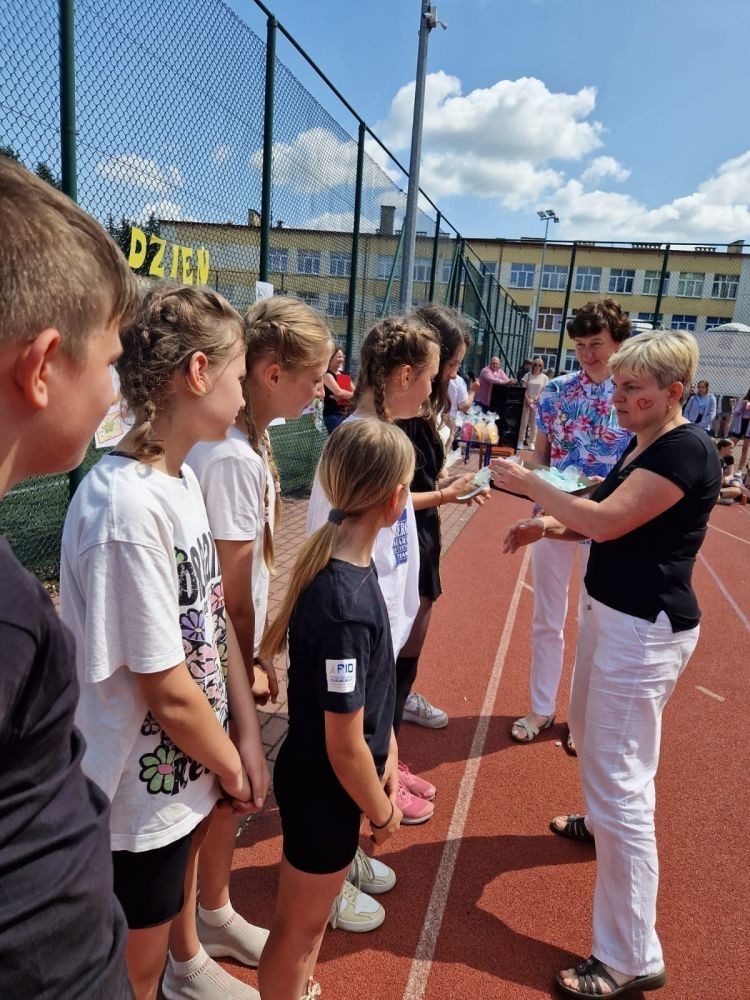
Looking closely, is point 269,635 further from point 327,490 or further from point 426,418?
point 426,418

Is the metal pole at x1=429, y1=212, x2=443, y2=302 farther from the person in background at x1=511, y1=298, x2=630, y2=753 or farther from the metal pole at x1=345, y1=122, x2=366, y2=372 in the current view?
the person in background at x1=511, y1=298, x2=630, y2=753

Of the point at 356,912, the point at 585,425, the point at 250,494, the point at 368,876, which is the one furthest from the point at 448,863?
the point at 585,425

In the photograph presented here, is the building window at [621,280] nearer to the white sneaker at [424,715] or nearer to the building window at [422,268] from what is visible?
the building window at [422,268]

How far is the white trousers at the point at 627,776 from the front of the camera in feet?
6.78

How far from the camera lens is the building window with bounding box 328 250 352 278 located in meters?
7.84

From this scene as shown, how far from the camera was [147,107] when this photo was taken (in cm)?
400

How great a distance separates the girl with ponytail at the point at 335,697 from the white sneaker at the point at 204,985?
30 cm

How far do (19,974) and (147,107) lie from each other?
4563 millimetres

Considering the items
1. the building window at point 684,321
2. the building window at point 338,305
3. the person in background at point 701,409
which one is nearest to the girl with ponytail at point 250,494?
the building window at point 338,305

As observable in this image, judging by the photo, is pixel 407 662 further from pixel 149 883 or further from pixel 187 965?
pixel 149 883

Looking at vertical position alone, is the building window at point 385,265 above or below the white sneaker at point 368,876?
above

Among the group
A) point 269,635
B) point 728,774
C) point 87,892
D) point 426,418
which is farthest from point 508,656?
point 87,892

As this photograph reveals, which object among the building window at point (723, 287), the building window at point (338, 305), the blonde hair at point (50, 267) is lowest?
the blonde hair at point (50, 267)

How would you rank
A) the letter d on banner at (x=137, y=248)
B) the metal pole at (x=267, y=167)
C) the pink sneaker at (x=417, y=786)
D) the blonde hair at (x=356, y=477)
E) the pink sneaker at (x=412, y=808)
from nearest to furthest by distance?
the blonde hair at (x=356, y=477) < the pink sneaker at (x=412, y=808) < the pink sneaker at (x=417, y=786) < the letter d on banner at (x=137, y=248) < the metal pole at (x=267, y=167)
